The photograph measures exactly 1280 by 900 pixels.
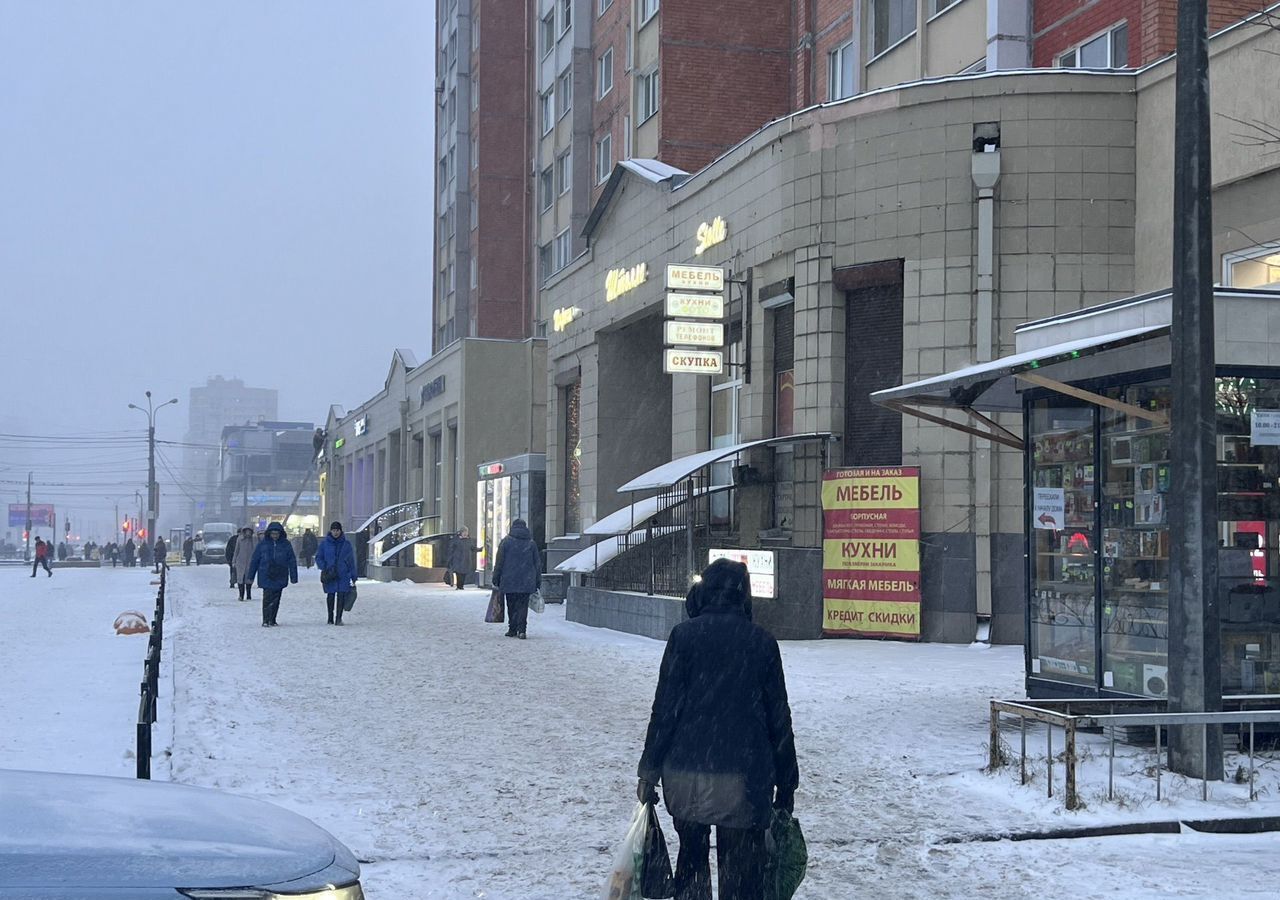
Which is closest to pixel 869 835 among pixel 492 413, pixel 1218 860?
pixel 1218 860

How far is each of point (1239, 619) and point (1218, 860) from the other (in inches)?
132

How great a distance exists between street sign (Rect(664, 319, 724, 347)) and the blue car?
2161 centimetres

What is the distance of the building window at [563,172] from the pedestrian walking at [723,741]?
133 ft

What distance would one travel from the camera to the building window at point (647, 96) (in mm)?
36438

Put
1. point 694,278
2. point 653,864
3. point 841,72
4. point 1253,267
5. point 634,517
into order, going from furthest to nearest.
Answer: point 841,72 → point 634,517 → point 694,278 → point 1253,267 → point 653,864

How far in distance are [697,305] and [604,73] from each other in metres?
18.8

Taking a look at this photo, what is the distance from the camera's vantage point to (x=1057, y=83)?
2073 centimetres

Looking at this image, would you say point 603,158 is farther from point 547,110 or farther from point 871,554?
point 871,554

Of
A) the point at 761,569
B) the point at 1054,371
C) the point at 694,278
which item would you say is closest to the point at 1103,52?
the point at 694,278

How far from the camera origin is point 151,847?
3.53 metres

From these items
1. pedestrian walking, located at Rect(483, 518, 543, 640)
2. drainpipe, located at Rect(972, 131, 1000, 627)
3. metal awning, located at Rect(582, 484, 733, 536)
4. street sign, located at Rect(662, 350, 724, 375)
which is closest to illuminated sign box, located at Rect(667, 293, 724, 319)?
street sign, located at Rect(662, 350, 724, 375)

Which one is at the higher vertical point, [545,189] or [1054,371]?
[545,189]

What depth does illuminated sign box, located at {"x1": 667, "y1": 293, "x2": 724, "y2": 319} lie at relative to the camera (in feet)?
82.9

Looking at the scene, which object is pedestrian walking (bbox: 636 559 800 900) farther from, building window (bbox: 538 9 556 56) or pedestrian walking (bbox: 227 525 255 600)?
building window (bbox: 538 9 556 56)
